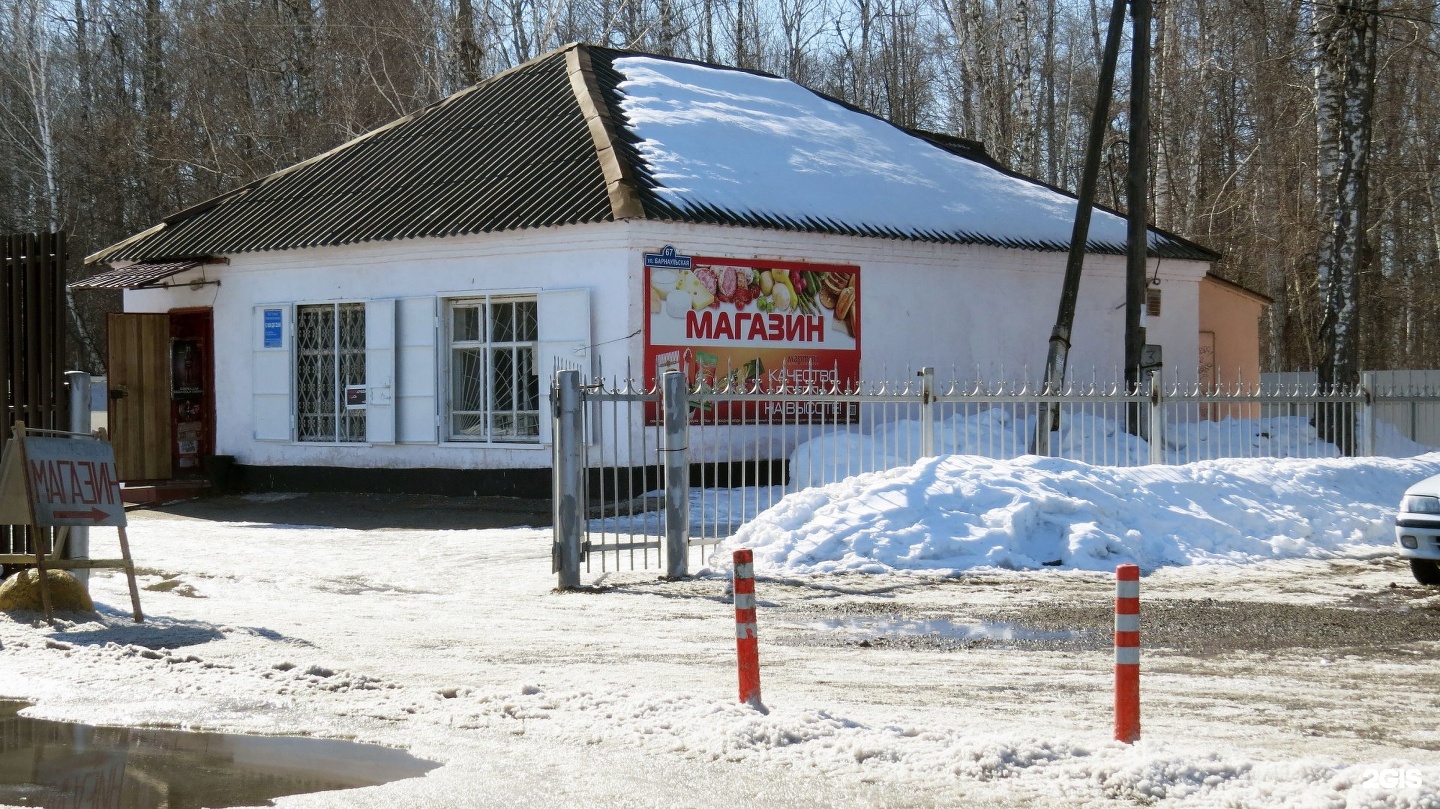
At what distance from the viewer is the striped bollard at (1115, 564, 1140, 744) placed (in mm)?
6414

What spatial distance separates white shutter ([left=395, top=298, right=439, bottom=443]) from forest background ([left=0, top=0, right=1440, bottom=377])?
1340 centimetres

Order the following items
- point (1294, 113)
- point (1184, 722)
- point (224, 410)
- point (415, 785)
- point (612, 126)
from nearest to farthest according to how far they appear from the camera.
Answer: point (415, 785), point (1184, 722), point (612, 126), point (224, 410), point (1294, 113)

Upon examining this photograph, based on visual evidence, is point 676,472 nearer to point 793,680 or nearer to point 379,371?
point 793,680

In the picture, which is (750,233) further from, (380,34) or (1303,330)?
(1303,330)

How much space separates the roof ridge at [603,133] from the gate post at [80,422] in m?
8.15

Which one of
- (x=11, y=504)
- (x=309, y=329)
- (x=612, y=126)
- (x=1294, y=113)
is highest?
(x=1294, y=113)

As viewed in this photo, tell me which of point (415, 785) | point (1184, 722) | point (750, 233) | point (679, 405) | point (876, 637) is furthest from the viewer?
point (750, 233)

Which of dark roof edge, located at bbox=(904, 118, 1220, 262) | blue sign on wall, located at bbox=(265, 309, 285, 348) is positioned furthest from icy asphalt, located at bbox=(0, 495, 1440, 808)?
dark roof edge, located at bbox=(904, 118, 1220, 262)

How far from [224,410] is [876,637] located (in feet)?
51.1

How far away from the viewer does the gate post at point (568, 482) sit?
1237 centimetres

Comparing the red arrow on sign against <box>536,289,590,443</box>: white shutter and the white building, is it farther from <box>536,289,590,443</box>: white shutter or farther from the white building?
the white building

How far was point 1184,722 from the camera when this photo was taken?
7.20 meters

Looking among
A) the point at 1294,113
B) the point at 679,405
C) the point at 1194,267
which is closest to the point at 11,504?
the point at 679,405

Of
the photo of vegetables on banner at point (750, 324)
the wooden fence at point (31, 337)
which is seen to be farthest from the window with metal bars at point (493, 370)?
the wooden fence at point (31, 337)
